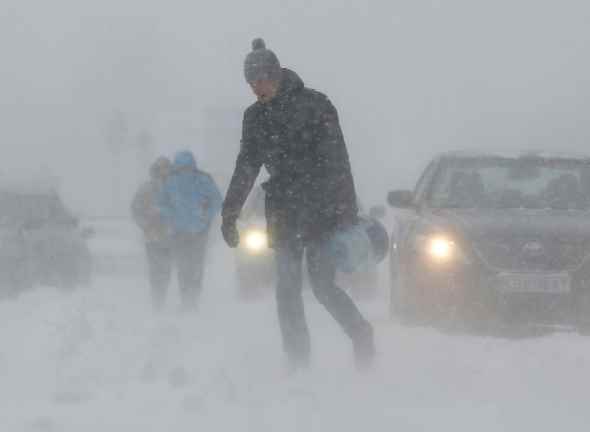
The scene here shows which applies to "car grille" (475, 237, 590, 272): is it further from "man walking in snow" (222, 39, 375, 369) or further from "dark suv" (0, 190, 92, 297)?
"dark suv" (0, 190, 92, 297)

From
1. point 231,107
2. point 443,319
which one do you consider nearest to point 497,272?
point 443,319

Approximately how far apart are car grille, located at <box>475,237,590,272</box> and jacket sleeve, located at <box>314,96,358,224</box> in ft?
4.58

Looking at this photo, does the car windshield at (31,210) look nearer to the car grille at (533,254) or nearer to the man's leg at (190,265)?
the man's leg at (190,265)

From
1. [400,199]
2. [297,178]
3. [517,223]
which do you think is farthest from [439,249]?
[297,178]

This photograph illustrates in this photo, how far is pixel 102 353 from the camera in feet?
21.8

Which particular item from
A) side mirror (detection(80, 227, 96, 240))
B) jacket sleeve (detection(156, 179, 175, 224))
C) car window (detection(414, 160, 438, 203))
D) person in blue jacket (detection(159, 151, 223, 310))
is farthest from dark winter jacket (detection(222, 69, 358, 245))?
side mirror (detection(80, 227, 96, 240))

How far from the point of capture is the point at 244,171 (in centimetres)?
589

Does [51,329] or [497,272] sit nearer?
[497,272]

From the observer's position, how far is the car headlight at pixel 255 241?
10672 mm

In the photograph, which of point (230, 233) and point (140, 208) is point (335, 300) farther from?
point (140, 208)

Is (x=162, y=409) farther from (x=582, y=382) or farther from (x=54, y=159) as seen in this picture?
(x=54, y=159)

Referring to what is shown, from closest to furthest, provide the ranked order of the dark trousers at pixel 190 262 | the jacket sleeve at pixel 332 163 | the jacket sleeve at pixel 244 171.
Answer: the jacket sleeve at pixel 332 163, the jacket sleeve at pixel 244 171, the dark trousers at pixel 190 262

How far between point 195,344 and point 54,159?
9843 cm

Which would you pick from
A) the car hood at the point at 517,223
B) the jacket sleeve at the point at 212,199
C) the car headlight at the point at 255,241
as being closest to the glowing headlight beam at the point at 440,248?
the car hood at the point at 517,223
